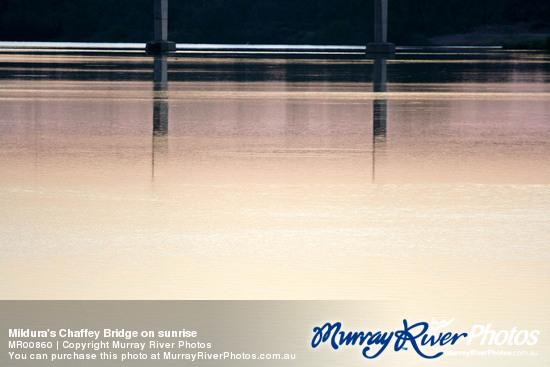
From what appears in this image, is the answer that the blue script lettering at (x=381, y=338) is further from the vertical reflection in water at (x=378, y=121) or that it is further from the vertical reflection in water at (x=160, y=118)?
the vertical reflection in water at (x=160, y=118)

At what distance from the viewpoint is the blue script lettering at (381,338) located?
6.28 metres

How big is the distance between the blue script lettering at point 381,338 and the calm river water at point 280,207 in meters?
0.43

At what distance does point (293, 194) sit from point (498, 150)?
480 centimetres

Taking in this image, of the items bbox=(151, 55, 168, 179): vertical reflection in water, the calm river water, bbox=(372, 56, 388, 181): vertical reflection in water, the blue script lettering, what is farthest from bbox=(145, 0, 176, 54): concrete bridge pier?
the blue script lettering

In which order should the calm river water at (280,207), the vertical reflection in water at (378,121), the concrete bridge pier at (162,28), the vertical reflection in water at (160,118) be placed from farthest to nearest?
the concrete bridge pier at (162,28) → the vertical reflection in water at (378,121) → the vertical reflection in water at (160,118) → the calm river water at (280,207)

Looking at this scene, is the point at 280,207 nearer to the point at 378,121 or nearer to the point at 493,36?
the point at 378,121

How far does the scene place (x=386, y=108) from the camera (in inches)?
909

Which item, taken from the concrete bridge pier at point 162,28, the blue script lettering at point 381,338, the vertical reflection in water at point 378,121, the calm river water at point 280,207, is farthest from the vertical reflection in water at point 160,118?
the concrete bridge pier at point 162,28

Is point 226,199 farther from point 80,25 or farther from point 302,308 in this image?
point 80,25

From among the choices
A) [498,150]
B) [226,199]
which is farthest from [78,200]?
[498,150]

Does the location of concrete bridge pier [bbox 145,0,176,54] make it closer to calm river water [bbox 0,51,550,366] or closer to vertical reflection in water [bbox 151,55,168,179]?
vertical reflection in water [bbox 151,55,168,179]

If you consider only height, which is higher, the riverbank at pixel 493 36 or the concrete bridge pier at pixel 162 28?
the riverbank at pixel 493 36

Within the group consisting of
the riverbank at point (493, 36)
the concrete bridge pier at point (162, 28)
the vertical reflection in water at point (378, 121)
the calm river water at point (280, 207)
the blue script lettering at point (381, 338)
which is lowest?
the blue script lettering at point (381, 338)

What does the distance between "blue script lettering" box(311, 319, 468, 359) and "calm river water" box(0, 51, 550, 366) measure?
433mm
